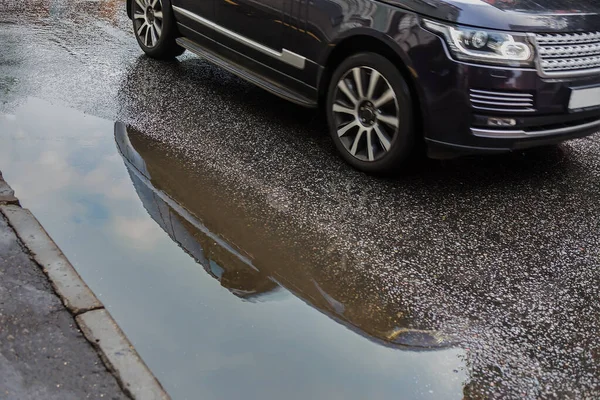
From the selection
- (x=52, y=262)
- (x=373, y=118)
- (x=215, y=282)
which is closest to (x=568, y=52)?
(x=373, y=118)

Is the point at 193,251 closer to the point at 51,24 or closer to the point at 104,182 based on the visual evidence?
the point at 104,182

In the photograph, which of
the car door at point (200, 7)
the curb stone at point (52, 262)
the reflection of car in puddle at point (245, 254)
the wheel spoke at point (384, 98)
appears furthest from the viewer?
the car door at point (200, 7)

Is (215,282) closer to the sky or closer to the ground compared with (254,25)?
closer to the ground

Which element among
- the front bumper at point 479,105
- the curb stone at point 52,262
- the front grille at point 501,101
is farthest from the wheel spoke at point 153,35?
the front grille at point 501,101

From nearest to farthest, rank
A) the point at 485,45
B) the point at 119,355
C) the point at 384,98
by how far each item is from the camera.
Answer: the point at 119,355 < the point at 485,45 < the point at 384,98

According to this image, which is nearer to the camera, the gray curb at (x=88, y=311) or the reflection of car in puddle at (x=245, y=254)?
the gray curb at (x=88, y=311)

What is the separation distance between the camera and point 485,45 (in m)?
3.77

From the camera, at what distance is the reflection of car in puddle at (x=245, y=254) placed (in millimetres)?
3064

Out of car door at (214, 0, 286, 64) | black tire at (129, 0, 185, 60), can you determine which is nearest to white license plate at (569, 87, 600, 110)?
car door at (214, 0, 286, 64)

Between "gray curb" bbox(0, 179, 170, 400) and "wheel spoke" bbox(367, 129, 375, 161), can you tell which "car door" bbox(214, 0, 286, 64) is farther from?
"gray curb" bbox(0, 179, 170, 400)

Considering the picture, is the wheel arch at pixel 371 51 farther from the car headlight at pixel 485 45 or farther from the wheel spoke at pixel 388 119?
the car headlight at pixel 485 45

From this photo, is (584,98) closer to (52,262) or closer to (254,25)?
(254,25)

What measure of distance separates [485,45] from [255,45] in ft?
6.52

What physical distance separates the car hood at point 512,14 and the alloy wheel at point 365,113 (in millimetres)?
537
